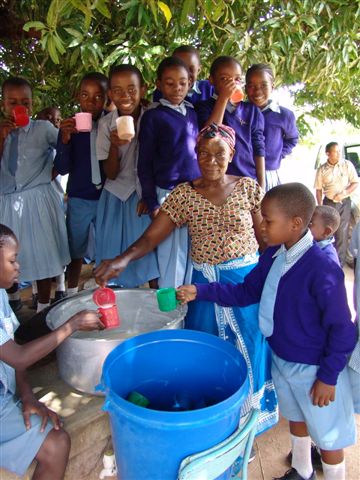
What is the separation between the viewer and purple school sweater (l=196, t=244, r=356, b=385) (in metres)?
1.51

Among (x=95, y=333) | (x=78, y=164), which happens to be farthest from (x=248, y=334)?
(x=78, y=164)

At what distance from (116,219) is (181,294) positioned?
3.25 ft

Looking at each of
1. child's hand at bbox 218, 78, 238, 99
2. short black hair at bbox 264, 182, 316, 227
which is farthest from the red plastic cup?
child's hand at bbox 218, 78, 238, 99

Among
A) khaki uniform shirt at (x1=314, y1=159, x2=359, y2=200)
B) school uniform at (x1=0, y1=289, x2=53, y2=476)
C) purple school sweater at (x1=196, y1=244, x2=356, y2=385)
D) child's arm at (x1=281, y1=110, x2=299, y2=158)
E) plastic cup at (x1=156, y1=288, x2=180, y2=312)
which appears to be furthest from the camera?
khaki uniform shirt at (x1=314, y1=159, x2=359, y2=200)

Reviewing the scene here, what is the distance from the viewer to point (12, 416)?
1.43m

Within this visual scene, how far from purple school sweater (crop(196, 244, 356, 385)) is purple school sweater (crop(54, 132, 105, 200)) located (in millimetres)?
1518

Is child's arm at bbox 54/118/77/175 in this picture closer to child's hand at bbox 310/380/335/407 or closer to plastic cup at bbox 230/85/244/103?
plastic cup at bbox 230/85/244/103

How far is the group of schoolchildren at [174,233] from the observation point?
1.52 m

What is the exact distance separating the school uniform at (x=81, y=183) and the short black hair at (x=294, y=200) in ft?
4.36

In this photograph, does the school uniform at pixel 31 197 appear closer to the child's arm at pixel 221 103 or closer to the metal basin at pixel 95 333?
the metal basin at pixel 95 333

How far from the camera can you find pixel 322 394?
1548 millimetres

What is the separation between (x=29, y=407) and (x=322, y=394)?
109 cm

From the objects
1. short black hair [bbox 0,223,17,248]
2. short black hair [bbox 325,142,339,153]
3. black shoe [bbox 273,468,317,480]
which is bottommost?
black shoe [bbox 273,468,317,480]

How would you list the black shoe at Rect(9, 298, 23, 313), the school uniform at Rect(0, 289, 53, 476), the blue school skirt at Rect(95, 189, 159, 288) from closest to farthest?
the school uniform at Rect(0, 289, 53, 476), the blue school skirt at Rect(95, 189, 159, 288), the black shoe at Rect(9, 298, 23, 313)
